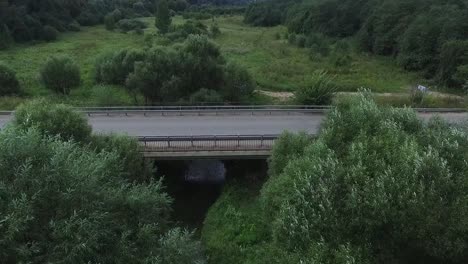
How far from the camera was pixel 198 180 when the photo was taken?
97.8 feet

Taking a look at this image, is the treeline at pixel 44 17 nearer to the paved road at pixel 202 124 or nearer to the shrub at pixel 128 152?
the paved road at pixel 202 124

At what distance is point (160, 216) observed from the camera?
2036 cm

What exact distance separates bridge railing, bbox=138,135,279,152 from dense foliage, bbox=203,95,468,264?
6.00m

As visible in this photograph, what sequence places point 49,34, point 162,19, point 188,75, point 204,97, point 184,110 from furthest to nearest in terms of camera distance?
point 162,19
point 49,34
point 188,75
point 204,97
point 184,110

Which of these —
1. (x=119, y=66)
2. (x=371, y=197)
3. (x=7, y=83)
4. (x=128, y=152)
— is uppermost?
(x=371, y=197)

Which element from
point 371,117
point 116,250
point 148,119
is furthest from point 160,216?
point 148,119

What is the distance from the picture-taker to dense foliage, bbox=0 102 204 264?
14430mm

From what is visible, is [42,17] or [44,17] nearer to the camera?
[42,17]

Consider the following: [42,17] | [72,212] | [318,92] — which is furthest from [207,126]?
[42,17]

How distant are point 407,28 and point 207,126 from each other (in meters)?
49.9

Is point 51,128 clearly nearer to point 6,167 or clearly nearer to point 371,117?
point 6,167

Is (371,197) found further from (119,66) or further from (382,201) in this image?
(119,66)

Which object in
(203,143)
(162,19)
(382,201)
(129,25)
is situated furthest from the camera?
(129,25)

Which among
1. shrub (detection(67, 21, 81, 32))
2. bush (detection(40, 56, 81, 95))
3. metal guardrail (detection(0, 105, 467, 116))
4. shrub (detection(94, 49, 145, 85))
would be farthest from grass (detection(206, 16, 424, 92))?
shrub (detection(67, 21, 81, 32))
